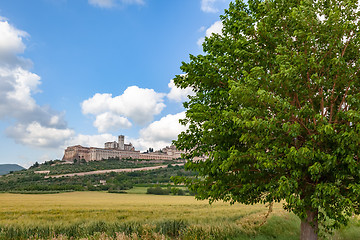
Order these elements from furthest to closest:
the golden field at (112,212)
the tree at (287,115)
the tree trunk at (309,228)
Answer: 1. the golden field at (112,212)
2. the tree trunk at (309,228)
3. the tree at (287,115)

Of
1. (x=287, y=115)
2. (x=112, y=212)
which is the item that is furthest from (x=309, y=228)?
(x=112, y=212)

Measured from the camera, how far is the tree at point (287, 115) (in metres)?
10.4

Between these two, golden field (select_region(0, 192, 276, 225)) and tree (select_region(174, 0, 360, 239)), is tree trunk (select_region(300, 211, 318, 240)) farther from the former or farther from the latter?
golden field (select_region(0, 192, 276, 225))

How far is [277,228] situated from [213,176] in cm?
1129

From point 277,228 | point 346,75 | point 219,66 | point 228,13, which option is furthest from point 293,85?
point 277,228

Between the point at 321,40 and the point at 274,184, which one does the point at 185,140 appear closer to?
the point at 274,184

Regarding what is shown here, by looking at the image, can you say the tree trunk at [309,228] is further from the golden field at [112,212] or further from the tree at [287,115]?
the golden field at [112,212]

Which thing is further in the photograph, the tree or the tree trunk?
the tree trunk

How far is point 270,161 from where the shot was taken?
10352mm

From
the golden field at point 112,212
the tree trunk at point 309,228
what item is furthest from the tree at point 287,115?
the golden field at point 112,212

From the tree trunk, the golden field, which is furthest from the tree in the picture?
the golden field

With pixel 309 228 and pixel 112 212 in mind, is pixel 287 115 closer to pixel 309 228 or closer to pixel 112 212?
pixel 309 228

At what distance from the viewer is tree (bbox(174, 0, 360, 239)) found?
10.4 meters

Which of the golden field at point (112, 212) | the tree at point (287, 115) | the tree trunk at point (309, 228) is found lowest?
the golden field at point (112, 212)
